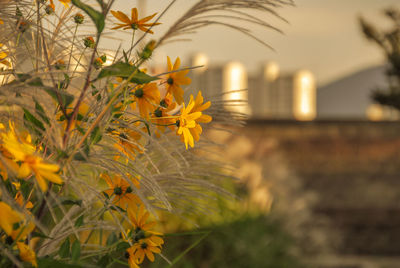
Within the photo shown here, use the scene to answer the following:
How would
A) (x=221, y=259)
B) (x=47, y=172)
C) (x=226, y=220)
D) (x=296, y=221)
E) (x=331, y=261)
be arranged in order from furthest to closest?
(x=331, y=261) → (x=296, y=221) → (x=226, y=220) → (x=221, y=259) → (x=47, y=172)

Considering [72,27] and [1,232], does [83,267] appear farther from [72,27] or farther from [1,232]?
[72,27]

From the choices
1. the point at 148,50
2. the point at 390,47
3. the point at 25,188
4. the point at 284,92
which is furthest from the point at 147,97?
the point at 284,92

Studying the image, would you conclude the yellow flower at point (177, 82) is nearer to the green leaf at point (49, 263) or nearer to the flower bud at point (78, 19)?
the flower bud at point (78, 19)

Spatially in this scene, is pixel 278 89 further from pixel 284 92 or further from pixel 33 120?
pixel 33 120

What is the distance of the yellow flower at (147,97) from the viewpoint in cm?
101

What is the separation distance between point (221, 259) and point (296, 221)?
1525 millimetres

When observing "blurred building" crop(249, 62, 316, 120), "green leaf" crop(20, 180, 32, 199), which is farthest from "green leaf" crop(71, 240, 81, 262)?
"blurred building" crop(249, 62, 316, 120)

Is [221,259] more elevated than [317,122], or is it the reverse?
[317,122]

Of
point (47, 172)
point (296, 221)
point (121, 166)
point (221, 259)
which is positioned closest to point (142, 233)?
point (121, 166)

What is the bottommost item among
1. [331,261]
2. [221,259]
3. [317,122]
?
[331,261]

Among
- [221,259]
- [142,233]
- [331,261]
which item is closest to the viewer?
[142,233]

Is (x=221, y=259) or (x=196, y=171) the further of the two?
(x=221, y=259)

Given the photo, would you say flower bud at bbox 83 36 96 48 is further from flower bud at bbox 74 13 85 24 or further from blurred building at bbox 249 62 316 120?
blurred building at bbox 249 62 316 120

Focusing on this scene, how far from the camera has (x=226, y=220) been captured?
4.94 metres
